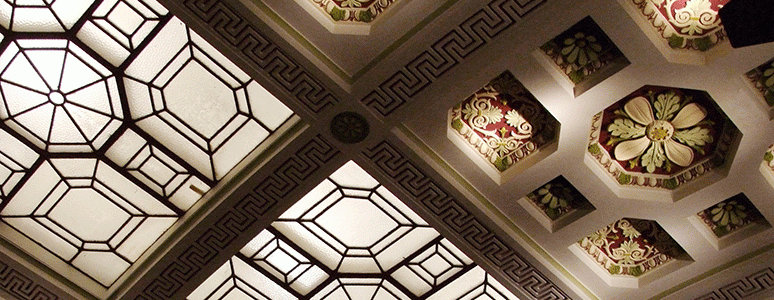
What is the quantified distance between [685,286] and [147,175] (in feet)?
13.1

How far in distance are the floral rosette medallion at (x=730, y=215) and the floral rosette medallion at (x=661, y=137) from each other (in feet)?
1.35

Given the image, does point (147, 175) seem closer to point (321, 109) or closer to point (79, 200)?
point (79, 200)

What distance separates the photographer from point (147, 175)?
21.9 feet

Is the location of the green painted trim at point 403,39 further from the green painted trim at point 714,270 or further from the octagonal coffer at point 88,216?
the green painted trim at point 714,270

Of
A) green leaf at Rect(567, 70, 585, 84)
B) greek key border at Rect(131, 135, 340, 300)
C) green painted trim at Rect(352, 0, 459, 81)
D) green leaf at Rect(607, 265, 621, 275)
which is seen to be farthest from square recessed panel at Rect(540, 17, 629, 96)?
green leaf at Rect(607, 265, 621, 275)

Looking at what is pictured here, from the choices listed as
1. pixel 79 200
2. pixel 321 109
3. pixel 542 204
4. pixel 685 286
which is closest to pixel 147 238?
pixel 79 200

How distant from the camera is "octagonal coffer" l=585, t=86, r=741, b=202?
19.8 feet

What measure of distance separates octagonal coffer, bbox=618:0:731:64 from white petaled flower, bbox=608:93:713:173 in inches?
14.9

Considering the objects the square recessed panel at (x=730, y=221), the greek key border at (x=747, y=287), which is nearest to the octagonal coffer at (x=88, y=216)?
the square recessed panel at (x=730, y=221)

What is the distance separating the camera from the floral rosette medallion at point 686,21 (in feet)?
18.2

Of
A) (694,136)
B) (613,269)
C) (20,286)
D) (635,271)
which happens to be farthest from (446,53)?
(20,286)

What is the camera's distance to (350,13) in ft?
19.4

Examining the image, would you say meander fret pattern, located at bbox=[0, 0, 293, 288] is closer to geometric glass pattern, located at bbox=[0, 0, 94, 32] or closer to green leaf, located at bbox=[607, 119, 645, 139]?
geometric glass pattern, located at bbox=[0, 0, 94, 32]

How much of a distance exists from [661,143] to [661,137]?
0.06 metres
